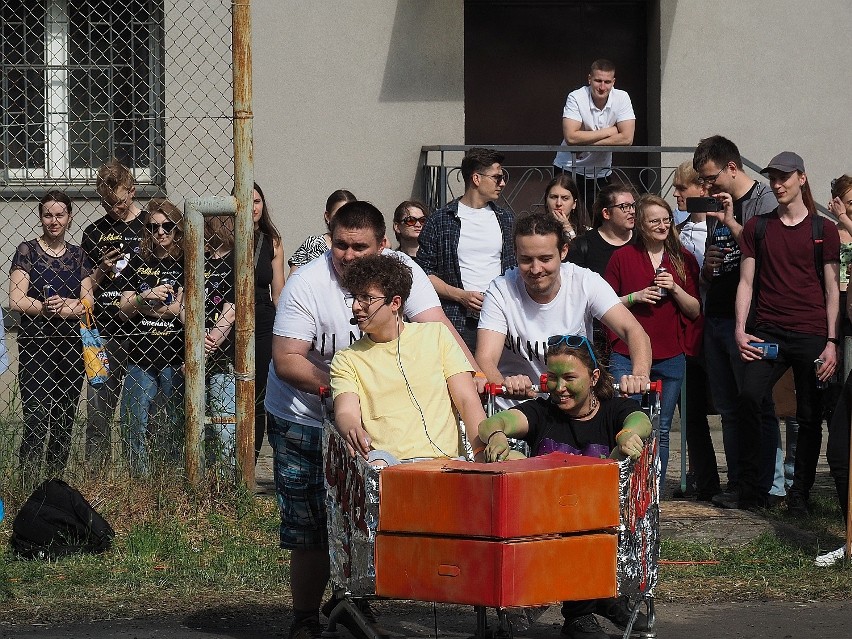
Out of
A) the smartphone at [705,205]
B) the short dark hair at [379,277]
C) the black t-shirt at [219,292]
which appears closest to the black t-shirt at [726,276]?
the smartphone at [705,205]

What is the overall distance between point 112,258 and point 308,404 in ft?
11.2

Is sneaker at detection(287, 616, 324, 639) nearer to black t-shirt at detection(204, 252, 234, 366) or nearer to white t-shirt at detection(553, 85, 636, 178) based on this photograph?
black t-shirt at detection(204, 252, 234, 366)

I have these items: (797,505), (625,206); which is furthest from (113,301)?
(797,505)

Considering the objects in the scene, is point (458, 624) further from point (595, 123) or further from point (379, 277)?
point (595, 123)

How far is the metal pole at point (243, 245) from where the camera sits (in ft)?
26.8

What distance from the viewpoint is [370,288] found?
5422 millimetres

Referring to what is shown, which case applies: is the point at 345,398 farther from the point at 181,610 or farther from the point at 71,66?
the point at 71,66

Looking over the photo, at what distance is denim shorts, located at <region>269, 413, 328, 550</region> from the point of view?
5.85 meters

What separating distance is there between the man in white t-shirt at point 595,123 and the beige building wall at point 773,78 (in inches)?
47.3

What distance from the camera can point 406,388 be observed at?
5.49 m

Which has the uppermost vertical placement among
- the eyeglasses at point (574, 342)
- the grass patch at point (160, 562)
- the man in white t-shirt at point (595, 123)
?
the man in white t-shirt at point (595, 123)

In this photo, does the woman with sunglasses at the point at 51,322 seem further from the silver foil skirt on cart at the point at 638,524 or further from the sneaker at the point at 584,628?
the silver foil skirt on cart at the point at 638,524

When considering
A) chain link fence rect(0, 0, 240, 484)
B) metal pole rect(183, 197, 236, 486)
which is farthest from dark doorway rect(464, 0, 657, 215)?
metal pole rect(183, 197, 236, 486)

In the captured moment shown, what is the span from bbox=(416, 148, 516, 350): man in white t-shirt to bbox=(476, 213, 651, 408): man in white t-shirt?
2.35 metres
